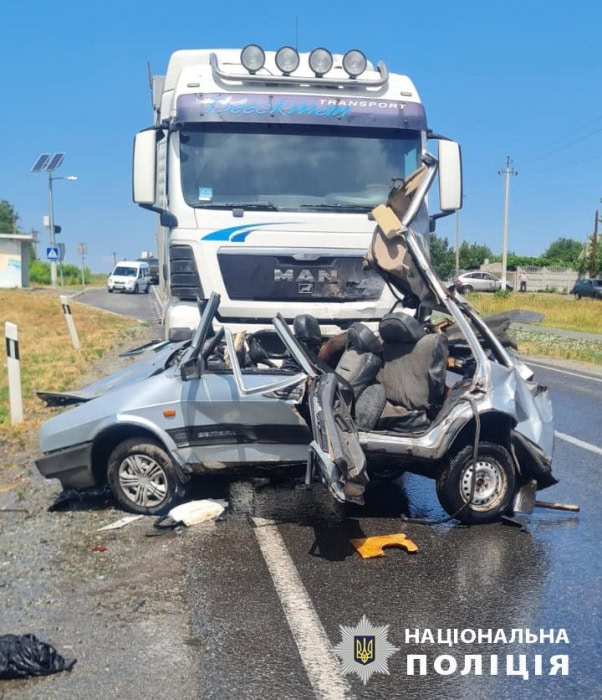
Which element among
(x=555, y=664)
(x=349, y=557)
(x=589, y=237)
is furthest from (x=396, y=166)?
(x=589, y=237)

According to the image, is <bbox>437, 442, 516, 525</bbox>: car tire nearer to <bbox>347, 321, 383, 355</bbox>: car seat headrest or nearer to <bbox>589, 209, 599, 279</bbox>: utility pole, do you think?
<bbox>347, 321, 383, 355</bbox>: car seat headrest

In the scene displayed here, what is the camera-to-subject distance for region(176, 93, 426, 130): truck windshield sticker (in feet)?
28.7

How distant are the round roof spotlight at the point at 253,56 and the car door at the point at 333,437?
12.3 feet

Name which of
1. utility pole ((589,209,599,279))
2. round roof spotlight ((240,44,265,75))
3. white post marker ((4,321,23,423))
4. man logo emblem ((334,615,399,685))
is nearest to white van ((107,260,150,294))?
utility pole ((589,209,599,279))

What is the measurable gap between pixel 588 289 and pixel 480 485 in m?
59.6

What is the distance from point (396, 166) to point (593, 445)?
3.66m

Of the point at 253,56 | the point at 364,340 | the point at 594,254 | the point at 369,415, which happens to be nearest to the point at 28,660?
the point at 369,415

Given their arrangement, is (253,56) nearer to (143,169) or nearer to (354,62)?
(354,62)

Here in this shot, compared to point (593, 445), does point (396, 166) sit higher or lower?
higher

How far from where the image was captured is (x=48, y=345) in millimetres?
22031

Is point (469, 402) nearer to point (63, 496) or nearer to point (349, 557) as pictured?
point (349, 557)

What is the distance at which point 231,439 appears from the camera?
21.9 ft

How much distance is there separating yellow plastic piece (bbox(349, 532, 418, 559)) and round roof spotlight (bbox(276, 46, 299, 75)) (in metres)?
5.08

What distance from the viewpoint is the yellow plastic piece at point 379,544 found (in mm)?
5750
